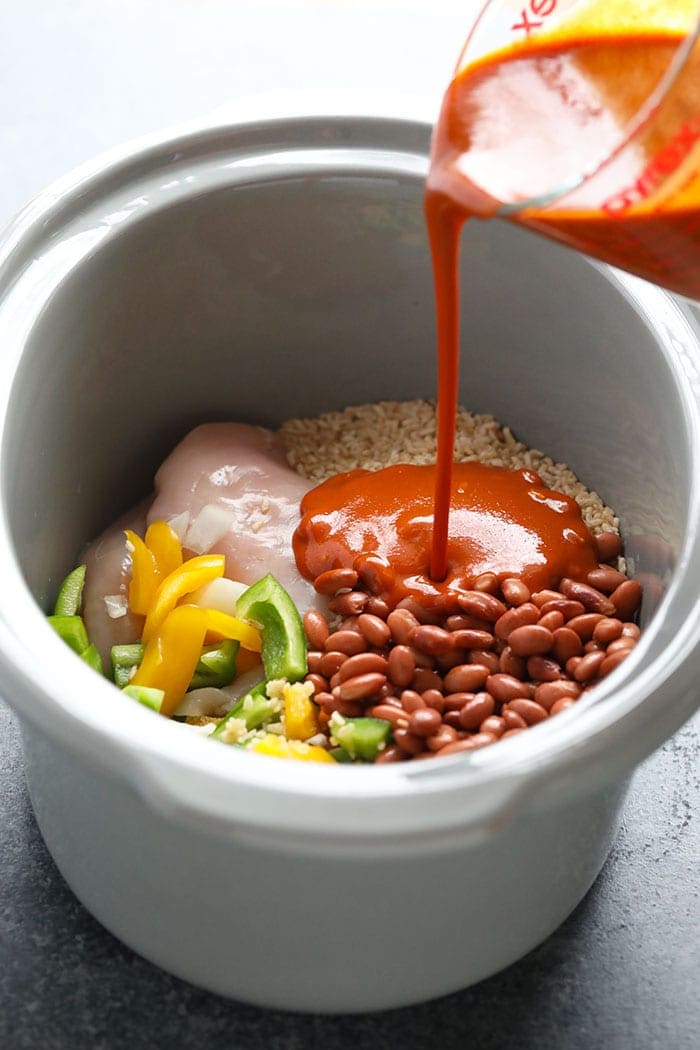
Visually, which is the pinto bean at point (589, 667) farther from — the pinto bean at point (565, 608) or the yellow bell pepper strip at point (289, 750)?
the yellow bell pepper strip at point (289, 750)

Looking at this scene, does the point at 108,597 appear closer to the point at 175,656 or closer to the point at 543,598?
the point at 175,656

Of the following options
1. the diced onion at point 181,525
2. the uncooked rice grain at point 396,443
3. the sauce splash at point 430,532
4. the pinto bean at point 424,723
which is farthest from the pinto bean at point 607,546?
the diced onion at point 181,525

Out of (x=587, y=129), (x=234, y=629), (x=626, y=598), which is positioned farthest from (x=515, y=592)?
(x=587, y=129)

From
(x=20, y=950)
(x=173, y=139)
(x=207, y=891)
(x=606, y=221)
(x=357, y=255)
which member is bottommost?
(x=20, y=950)

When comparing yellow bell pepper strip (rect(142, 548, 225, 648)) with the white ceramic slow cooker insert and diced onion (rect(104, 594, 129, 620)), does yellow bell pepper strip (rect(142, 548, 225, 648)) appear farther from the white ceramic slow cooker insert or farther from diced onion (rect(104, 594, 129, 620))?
the white ceramic slow cooker insert

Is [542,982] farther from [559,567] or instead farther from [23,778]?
[23,778]

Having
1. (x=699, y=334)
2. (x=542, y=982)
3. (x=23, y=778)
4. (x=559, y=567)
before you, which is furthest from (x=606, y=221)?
(x=23, y=778)
